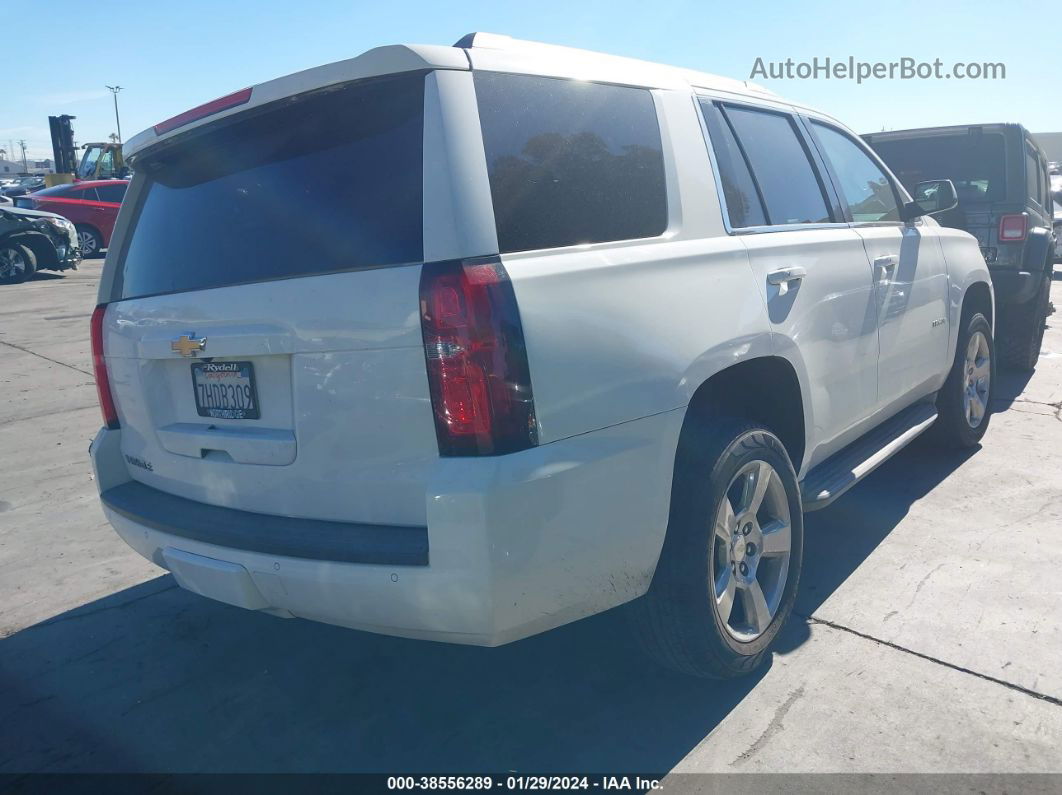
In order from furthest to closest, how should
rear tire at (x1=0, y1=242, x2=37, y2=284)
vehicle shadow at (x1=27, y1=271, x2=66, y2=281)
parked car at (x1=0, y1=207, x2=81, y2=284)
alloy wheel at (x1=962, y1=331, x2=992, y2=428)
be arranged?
vehicle shadow at (x1=27, y1=271, x2=66, y2=281) < rear tire at (x1=0, y1=242, x2=37, y2=284) < parked car at (x1=0, y1=207, x2=81, y2=284) < alloy wheel at (x1=962, y1=331, x2=992, y2=428)

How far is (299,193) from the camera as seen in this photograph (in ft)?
8.75

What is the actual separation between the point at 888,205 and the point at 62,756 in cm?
433

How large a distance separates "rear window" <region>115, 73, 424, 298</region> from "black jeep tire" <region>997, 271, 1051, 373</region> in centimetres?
661

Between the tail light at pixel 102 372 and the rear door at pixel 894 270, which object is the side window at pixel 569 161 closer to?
the rear door at pixel 894 270

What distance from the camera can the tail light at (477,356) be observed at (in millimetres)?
2285

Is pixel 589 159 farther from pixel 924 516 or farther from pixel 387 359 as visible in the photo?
pixel 924 516

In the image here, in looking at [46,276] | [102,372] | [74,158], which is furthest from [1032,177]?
[74,158]

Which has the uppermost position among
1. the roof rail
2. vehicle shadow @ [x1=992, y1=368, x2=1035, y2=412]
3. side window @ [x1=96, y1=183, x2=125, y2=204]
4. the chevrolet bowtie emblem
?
side window @ [x1=96, y1=183, x2=125, y2=204]

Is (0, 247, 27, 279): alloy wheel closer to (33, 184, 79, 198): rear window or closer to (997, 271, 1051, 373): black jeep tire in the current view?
(33, 184, 79, 198): rear window

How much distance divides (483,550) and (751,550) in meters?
1.31

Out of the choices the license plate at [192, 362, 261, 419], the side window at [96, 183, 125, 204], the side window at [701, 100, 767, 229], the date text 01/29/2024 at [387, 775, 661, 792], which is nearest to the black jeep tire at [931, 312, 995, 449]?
the side window at [701, 100, 767, 229]

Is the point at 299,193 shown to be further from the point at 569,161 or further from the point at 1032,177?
the point at 1032,177

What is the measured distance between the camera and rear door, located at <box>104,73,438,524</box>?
2.41 m

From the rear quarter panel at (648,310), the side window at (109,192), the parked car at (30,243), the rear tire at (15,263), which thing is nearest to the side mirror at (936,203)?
the rear quarter panel at (648,310)
